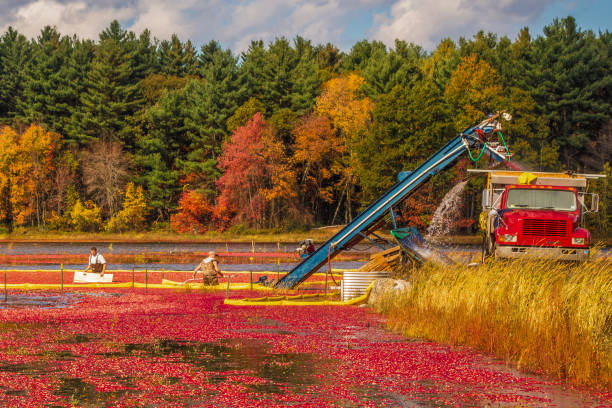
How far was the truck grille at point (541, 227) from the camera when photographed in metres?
24.1

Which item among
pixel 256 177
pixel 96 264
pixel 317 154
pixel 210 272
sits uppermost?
pixel 317 154

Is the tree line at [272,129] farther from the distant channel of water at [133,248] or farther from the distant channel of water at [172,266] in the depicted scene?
the distant channel of water at [172,266]

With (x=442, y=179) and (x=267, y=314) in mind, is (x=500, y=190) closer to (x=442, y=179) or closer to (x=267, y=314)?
(x=267, y=314)

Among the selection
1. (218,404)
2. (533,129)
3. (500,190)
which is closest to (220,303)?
(500,190)

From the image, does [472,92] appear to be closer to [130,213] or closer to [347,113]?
[347,113]

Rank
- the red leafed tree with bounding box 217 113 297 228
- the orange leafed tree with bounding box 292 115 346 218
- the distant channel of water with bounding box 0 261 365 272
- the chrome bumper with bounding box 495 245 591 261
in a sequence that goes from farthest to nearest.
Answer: the orange leafed tree with bounding box 292 115 346 218 < the red leafed tree with bounding box 217 113 297 228 < the distant channel of water with bounding box 0 261 365 272 < the chrome bumper with bounding box 495 245 591 261

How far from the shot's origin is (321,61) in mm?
123062

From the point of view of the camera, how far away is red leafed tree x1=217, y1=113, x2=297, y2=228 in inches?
3408

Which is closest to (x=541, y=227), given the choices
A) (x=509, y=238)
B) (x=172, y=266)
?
(x=509, y=238)

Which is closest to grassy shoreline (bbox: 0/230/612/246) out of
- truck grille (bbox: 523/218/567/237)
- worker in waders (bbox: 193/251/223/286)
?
worker in waders (bbox: 193/251/223/286)

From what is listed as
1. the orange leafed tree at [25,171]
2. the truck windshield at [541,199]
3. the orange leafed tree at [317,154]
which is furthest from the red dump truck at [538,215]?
the orange leafed tree at [25,171]

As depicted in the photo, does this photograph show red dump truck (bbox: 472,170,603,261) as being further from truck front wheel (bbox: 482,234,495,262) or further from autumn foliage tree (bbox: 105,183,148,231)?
autumn foliage tree (bbox: 105,183,148,231)

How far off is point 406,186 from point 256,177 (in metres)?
64.2

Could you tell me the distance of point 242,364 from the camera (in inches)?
599
